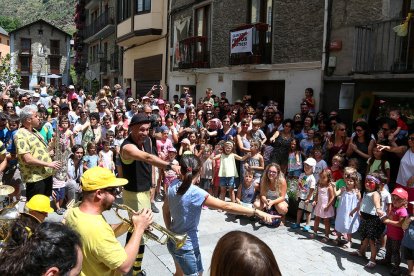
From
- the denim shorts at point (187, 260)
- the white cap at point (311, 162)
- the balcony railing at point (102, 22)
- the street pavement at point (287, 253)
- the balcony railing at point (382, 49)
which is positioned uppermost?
the balcony railing at point (102, 22)

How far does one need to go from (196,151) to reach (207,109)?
6.72 feet

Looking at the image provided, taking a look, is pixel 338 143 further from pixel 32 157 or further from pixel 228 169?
pixel 32 157

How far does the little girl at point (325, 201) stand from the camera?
6.09m

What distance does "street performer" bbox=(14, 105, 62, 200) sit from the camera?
4.63 metres

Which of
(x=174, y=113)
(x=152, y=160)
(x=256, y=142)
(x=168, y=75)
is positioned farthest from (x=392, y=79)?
(x=168, y=75)

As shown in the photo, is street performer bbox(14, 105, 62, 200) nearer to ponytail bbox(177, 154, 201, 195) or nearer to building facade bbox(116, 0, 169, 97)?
ponytail bbox(177, 154, 201, 195)

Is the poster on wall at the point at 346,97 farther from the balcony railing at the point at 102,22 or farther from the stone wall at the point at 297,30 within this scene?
the balcony railing at the point at 102,22

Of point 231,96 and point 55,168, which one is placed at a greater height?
point 231,96

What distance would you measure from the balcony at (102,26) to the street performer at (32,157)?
71.8 ft

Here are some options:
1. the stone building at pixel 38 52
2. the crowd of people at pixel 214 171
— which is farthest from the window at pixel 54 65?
the crowd of people at pixel 214 171

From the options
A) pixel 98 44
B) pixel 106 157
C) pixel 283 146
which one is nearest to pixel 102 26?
pixel 98 44

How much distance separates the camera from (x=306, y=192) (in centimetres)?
654

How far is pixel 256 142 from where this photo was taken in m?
7.50

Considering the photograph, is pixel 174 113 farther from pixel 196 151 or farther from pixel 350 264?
pixel 350 264
